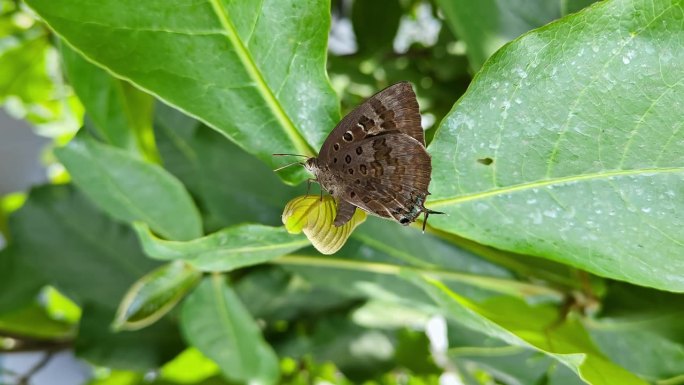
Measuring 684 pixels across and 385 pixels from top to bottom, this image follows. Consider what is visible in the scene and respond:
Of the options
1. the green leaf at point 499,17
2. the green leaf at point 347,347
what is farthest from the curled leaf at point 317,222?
the green leaf at point 347,347

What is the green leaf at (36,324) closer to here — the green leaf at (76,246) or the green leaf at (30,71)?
the green leaf at (76,246)

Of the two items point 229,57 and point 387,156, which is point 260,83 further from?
point 387,156

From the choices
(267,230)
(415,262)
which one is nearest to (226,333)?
(415,262)

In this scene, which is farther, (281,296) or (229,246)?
(281,296)

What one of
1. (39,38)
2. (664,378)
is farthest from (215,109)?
(39,38)

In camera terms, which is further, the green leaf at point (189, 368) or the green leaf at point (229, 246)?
the green leaf at point (189, 368)

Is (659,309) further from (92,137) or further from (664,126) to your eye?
(92,137)
